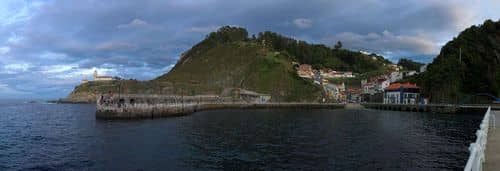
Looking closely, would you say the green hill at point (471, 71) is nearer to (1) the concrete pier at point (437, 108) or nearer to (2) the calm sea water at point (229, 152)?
Result: (1) the concrete pier at point (437, 108)

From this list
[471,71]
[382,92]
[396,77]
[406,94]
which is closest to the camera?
[471,71]

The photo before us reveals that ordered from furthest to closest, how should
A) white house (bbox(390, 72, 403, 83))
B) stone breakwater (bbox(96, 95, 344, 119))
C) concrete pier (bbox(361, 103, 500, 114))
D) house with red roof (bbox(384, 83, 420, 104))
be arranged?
white house (bbox(390, 72, 403, 83)) < house with red roof (bbox(384, 83, 420, 104)) < concrete pier (bbox(361, 103, 500, 114)) < stone breakwater (bbox(96, 95, 344, 119))

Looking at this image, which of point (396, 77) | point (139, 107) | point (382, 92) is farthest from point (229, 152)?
point (396, 77)

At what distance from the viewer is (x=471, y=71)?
329ft

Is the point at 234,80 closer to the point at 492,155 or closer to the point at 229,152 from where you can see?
the point at 229,152

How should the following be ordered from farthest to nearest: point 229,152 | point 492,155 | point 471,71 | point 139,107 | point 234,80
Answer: point 234,80, point 471,71, point 139,107, point 229,152, point 492,155

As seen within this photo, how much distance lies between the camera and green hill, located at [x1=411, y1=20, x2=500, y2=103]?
96000 mm

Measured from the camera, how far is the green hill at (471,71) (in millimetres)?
96000

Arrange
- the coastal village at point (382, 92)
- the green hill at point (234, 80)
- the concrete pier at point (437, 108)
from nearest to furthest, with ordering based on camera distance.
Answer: the concrete pier at point (437, 108) < the coastal village at point (382, 92) < the green hill at point (234, 80)

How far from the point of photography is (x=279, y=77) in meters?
165

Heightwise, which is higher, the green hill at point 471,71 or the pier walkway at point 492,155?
the green hill at point 471,71

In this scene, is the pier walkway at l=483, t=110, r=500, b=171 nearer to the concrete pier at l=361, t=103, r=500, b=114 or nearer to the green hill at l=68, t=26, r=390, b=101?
the concrete pier at l=361, t=103, r=500, b=114

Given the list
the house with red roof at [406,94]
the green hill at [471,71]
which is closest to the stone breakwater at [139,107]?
the green hill at [471,71]

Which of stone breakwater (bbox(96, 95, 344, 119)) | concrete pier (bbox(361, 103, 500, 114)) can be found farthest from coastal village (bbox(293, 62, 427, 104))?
stone breakwater (bbox(96, 95, 344, 119))
